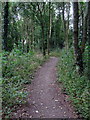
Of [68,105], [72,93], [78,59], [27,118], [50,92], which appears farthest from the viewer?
[78,59]

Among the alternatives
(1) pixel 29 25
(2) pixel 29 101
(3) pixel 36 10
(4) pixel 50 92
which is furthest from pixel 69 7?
(2) pixel 29 101

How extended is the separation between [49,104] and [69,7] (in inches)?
611

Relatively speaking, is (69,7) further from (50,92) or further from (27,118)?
(27,118)

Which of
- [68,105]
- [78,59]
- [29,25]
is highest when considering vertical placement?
[29,25]

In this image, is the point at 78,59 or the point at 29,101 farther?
the point at 78,59

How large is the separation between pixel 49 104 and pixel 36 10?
1329cm

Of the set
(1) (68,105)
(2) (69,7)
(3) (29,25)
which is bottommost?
(1) (68,105)

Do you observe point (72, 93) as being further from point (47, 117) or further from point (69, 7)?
point (69, 7)

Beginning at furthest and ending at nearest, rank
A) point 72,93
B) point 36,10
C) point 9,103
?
1. point 36,10
2. point 72,93
3. point 9,103

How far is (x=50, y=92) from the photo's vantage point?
5883 mm

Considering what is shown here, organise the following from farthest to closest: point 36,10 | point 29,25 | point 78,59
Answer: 1. point 29,25
2. point 36,10
3. point 78,59

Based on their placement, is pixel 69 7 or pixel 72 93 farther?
pixel 69 7

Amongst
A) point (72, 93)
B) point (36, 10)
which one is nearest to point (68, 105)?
point (72, 93)

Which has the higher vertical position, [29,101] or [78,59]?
[78,59]
